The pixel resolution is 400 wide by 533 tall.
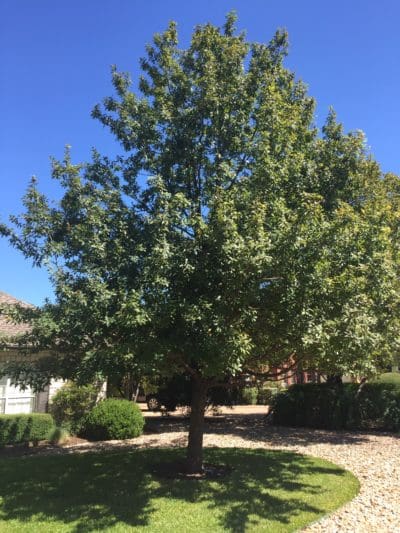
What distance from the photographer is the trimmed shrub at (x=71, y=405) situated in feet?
49.5

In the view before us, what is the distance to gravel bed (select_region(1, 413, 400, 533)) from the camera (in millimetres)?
7137

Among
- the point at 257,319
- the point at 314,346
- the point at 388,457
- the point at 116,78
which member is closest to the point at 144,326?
the point at 257,319

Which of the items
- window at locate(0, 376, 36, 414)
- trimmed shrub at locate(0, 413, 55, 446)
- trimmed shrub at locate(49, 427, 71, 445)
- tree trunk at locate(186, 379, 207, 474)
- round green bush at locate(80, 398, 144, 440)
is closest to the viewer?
tree trunk at locate(186, 379, 207, 474)

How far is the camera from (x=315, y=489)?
8602mm

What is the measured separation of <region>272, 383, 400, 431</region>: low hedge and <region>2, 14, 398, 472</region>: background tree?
850 centimetres

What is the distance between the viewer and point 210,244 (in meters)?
7.25

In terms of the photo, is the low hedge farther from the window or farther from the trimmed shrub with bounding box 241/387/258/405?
the trimmed shrub with bounding box 241/387/258/405

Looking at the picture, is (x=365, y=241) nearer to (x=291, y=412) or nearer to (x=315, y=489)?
(x=315, y=489)

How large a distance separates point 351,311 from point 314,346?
2.65ft

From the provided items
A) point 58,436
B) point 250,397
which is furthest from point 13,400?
point 250,397

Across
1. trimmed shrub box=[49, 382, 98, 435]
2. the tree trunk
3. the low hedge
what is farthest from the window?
the low hedge

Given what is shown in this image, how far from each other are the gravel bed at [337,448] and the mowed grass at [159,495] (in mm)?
349

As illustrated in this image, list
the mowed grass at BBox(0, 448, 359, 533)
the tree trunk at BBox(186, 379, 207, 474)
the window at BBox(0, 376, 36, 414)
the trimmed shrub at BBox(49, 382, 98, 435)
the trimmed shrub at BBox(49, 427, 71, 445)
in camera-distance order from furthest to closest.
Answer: the trimmed shrub at BBox(49, 382, 98, 435) < the window at BBox(0, 376, 36, 414) < the trimmed shrub at BBox(49, 427, 71, 445) < the tree trunk at BBox(186, 379, 207, 474) < the mowed grass at BBox(0, 448, 359, 533)

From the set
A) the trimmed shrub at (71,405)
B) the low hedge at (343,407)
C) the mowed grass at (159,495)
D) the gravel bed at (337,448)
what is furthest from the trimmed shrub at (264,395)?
the mowed grass at (159,495)
